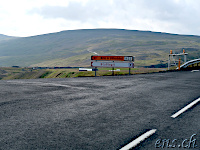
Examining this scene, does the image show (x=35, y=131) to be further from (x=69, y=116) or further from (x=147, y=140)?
(x=147, y=140)

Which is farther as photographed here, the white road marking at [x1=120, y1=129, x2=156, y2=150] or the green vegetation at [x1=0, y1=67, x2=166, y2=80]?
the green vegetation at [x1=0, y1=67, x2=166, y2=80]

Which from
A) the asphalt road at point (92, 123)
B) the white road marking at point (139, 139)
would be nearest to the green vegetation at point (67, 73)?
the asphalt road at point (92, 123)

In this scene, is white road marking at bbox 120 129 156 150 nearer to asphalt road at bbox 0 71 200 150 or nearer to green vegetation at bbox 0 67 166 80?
asphalt road at bbox 0 71 200 150

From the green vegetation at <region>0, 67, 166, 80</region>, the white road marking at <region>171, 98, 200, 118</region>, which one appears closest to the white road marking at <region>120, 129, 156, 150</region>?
the white road marking at <region>171, 98, 200, 118</region>

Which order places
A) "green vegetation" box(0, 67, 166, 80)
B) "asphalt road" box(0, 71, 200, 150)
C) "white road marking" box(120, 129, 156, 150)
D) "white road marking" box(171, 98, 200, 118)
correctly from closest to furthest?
"white road marking" box(120, 129, 156, 150)
"asphalt road" box(0, 71, 200, 150)
"white road marking" box(171, 98, 200, 118)
"green vegetation" box(0, 67, 166, 80)

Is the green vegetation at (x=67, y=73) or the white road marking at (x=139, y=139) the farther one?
the green vegetation at (x=67, y=73)

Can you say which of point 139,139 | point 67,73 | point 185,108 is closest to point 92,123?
point 139,139

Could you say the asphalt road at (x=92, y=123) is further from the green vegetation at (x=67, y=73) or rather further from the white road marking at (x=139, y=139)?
the green vegetation at (x=67, y=73)

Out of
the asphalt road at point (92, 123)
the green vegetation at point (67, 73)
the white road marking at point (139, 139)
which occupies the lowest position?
the green vegetation at point (67, 73)

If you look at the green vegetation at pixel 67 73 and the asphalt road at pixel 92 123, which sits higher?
the asphalt road at pixel 92 123

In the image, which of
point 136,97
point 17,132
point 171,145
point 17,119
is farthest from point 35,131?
point 136,97

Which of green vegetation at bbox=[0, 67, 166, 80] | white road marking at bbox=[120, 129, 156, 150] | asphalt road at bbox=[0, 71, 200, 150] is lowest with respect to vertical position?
green vegetation at bbox=[0, 67, 166, 80]

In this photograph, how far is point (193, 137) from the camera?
4422 millimetres

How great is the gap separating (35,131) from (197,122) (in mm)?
3596
